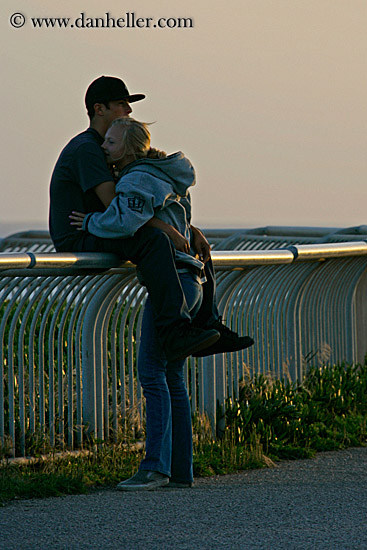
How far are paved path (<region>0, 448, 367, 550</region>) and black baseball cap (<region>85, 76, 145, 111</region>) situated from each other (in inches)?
79.7

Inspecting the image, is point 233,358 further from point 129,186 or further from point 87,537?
point 87,537

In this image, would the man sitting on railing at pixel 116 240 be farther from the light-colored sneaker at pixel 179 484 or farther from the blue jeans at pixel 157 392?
the light-colored sneaker at pixel 179 484

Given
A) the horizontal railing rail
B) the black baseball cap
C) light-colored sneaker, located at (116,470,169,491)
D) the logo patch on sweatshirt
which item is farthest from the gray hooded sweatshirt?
light-colored sneaker, located at (116,470,169,491)

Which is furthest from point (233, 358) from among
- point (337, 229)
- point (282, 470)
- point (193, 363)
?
point (337, 229)

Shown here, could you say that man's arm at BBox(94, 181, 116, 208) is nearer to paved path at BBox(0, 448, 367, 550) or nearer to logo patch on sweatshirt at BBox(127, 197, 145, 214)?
logo patch on sweatshirt at BBox(127, 197, 145, 214)

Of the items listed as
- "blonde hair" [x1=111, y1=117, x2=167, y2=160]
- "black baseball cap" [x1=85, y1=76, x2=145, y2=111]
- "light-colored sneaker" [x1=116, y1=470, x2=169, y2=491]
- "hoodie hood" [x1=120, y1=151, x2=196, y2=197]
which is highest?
"black baseball cap" [x1=85, y1=76, x2=145, y2=111]

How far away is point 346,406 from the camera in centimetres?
783

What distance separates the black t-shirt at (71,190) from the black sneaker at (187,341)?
0.73 meters

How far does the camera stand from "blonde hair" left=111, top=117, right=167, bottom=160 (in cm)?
525

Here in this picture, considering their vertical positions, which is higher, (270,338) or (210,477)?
(270,338)

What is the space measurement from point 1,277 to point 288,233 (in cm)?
623

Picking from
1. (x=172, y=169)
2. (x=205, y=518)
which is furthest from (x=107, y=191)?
(x=205, y=518)

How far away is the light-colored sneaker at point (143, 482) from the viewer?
17.0ft

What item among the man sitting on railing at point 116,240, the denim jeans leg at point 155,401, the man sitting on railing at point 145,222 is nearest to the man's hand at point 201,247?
the man sitting on railing at point 116,240
